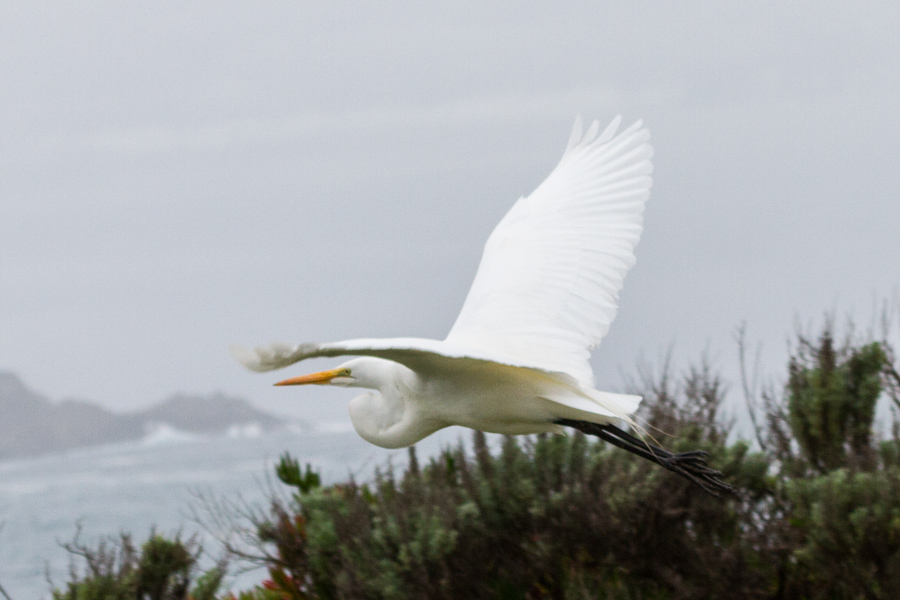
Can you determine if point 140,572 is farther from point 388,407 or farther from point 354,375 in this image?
point 388,407

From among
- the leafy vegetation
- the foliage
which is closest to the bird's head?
the leafy vegetation

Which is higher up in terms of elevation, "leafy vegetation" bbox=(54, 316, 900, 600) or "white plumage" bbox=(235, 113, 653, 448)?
"white plumage" bbox=(235, 113, 653, 448)

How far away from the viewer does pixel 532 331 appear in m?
3.88

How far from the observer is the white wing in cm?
386

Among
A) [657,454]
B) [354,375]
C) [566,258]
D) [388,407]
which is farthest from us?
[566,258]

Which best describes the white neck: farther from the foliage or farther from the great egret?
the foliage

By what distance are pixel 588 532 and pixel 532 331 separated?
2.05m

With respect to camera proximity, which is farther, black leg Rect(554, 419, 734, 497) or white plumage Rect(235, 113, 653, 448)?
black leg Rect(554, 419, 734, 497)

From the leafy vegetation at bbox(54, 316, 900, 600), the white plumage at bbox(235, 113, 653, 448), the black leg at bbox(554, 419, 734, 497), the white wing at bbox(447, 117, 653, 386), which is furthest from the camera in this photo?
the leafy vegetation at bbox(54, 316, 900, 600)

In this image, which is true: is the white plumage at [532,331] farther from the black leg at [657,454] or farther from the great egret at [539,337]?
the black leg at [657,454]

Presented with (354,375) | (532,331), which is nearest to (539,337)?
(532,331)

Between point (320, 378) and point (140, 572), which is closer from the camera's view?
point (320, 378)

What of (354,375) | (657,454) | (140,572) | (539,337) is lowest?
(140,572)

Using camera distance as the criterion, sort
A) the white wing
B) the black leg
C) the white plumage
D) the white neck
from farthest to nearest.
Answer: the black leg, the white wing, the white neck, the white plumage
